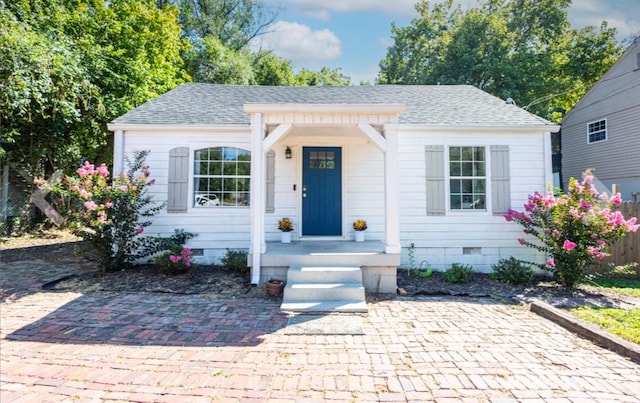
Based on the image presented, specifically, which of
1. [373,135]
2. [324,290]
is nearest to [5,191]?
[324,290]

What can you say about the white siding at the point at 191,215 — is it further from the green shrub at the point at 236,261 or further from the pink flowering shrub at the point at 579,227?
the pink flowering shrub at the point at 579,227

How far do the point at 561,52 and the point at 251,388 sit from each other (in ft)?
78.8

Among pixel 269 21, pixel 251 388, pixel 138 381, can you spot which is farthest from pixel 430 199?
pixel 269 21

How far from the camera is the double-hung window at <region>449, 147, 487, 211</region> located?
6.68 m

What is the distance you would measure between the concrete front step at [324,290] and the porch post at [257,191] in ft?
2.18

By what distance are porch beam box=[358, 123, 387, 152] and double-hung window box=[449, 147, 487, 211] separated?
2.33 meters

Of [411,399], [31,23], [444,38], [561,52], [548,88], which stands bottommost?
[411,399]

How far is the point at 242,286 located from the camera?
17.5ft

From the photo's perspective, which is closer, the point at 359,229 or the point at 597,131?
the point at 359,229

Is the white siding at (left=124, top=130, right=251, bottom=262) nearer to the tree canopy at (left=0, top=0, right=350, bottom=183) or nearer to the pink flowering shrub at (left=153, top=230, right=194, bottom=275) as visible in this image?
the pink flowering shrub at (left=153, top=230, right=194, bottom=275)

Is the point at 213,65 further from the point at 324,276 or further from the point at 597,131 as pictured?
the point at 597,131

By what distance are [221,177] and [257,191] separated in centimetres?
191

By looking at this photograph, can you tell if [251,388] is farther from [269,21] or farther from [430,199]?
[269,21]

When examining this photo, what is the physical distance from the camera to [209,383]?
2537 mm
